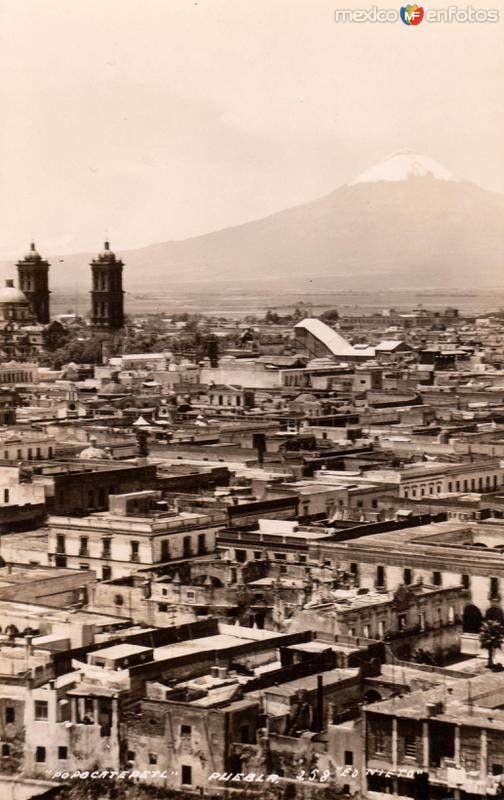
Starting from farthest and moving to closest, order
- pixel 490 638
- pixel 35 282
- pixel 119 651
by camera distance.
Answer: pixel 35 282, pixel 490 638, pixel 119 651

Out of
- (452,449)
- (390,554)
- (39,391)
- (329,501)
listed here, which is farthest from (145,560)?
(39,391)

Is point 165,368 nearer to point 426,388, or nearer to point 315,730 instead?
point 426,388

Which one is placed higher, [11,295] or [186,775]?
[11,295]

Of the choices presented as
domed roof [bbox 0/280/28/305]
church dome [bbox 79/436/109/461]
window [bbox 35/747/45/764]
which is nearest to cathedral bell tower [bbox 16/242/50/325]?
domed roof [bbox 0/280/28/305]

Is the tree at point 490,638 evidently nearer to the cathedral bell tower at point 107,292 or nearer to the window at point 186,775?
the window at point 186,775

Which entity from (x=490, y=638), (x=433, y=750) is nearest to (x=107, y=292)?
(x=490, y=638)

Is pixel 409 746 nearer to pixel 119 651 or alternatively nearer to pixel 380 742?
pixel 380 742

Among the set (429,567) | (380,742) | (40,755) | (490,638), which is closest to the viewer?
(380,742)
